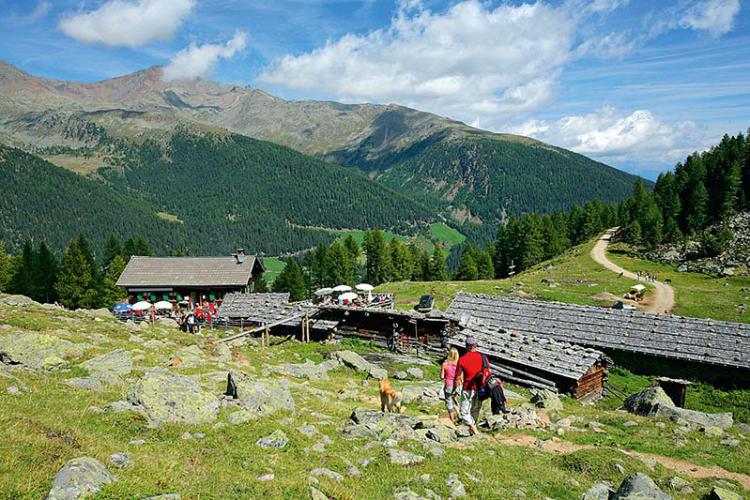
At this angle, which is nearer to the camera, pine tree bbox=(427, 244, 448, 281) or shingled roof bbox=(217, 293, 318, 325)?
shingled roof bbox=(217, 293, 318, 325)

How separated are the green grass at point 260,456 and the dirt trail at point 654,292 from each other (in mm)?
41961

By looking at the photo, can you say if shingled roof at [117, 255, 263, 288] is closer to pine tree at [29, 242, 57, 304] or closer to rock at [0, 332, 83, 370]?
pine tree at [29, 242, 57, 304]

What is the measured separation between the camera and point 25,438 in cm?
977

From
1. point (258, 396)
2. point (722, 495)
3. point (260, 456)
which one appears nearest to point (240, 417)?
point (258, 396)

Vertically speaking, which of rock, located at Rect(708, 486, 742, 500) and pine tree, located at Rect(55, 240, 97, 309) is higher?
rock, located at Rect(708, 486, 742, 500)

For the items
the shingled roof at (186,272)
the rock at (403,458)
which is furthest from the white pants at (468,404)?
the shingled roof at (186,272)

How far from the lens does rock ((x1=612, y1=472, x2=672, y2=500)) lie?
11109 millimetres

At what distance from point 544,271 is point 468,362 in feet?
241

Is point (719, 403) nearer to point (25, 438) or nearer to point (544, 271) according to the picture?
point (25, 438)

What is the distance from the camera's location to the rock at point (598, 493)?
11.9 m

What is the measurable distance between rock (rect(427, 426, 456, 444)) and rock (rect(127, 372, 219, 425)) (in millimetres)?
6733

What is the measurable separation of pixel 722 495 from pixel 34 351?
77.2 feet

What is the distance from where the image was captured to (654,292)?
6444 cm

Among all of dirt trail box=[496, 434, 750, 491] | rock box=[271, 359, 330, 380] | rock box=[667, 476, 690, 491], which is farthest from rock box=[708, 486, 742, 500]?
rock box=[271, 359, 330, 380]
